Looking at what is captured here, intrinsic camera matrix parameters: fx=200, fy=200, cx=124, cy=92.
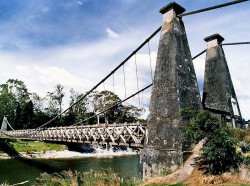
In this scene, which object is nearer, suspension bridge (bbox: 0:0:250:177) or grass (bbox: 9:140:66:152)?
suspension bridge (bbox: 0:0:250:177)

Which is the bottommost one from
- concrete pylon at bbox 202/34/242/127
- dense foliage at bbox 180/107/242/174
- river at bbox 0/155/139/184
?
river at bbox 0/155/139/184

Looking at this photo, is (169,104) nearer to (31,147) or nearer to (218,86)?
(218,86)

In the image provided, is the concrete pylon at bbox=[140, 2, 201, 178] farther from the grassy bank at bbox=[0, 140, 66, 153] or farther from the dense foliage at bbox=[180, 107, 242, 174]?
the grassy bank at bbox=[0, 140, 66, 153]

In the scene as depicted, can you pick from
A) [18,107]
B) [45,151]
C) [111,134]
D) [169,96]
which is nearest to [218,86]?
[169,96]

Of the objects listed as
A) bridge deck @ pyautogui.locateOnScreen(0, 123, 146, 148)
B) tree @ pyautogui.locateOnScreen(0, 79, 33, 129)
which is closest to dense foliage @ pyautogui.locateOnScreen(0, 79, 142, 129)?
tree @ pyautogui.locateOnScreen(0, 79, 33, 129)

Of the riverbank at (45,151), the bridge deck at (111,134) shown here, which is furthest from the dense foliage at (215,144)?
the riverbank at (45,151)

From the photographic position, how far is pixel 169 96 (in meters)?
8.07

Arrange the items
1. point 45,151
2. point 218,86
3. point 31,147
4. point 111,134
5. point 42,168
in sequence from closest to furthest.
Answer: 1. point 111,134
2. point 218,86
3. point 42,168
4. point 45,151
5. point 31,147

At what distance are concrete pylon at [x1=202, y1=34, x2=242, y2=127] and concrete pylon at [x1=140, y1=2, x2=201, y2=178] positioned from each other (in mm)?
3582

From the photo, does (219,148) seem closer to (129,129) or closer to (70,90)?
(129,129)

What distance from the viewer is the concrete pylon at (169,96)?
24.2 feet

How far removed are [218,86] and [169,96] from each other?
549 centimetres

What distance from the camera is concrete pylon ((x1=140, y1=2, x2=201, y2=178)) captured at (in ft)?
24.2

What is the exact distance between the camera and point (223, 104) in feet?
37.6
